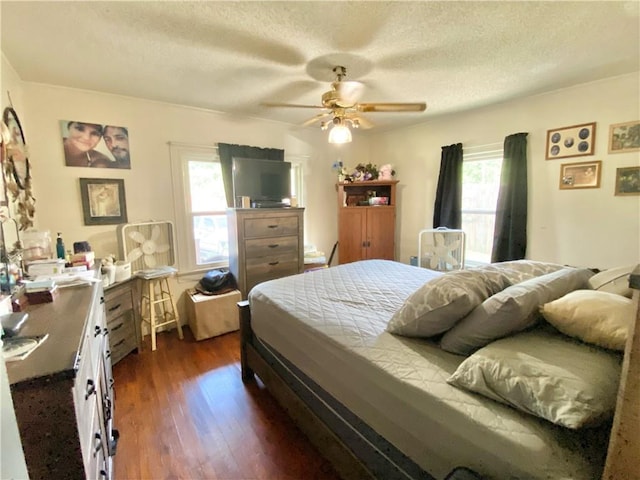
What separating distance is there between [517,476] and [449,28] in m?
2.14

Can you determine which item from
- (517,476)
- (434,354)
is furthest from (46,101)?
(517,476)

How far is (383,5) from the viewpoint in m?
1.49

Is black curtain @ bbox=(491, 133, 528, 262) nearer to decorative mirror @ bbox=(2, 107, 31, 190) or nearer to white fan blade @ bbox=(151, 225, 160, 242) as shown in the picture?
white fan blade @ bbox=(151, 225, 160, 242)

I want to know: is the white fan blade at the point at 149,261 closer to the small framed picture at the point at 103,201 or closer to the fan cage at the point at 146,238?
the fan cage at the point at 146,238

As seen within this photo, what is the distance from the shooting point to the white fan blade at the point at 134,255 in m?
2.80

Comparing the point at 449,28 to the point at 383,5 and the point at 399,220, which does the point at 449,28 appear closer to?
the point at 383,5

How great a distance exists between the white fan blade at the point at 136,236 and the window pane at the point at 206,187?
1.98 feet

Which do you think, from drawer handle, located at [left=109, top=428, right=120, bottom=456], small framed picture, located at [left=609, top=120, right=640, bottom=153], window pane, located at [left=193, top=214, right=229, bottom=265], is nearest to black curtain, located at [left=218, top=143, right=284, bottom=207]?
window pane, located at [left=193, top=214, right=229, bottom=265]

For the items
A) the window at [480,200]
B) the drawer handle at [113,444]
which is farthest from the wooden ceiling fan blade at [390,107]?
the drawer handle at [113,444]

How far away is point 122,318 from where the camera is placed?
7.89 ft

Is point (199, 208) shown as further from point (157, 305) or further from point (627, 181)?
point (627, 181)

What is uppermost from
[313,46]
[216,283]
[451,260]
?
[313,46]

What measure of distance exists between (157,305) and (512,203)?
4008mm

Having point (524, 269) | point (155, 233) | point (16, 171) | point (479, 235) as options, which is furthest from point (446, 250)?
point (16, 171)
